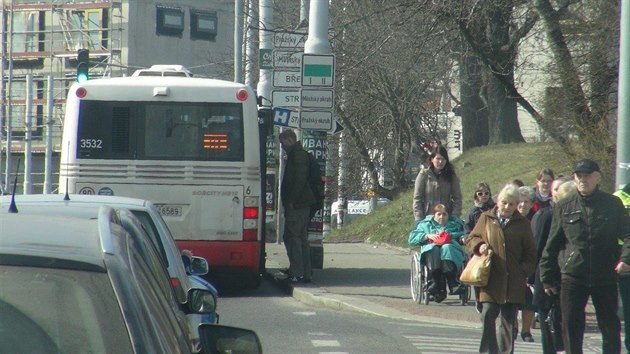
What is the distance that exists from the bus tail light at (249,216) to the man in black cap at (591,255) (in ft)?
19.9

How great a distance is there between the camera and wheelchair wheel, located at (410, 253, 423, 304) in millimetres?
13023

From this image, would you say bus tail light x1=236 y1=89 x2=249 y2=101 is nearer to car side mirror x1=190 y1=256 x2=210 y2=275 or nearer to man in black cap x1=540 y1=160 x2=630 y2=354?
car side mirror x1=190 y1=256 x2=210 y2=275

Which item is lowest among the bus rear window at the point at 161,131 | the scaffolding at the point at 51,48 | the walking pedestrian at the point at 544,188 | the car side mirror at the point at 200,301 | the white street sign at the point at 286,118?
the car side mirror at the point at 200,301

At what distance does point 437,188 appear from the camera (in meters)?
14.0

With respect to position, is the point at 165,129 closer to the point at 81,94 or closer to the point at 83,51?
the point at 81,94

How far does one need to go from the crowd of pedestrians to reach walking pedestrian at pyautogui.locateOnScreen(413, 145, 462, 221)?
3.90 meters

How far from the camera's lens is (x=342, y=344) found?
10555mm

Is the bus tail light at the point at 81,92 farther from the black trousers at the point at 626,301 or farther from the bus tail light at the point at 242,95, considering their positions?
the black trousers at the point at 626,301

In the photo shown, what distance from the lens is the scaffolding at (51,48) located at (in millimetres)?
64312

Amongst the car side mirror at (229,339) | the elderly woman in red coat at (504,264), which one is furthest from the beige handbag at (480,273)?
the car side mirror at (229,339)

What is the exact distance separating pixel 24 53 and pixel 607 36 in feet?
176

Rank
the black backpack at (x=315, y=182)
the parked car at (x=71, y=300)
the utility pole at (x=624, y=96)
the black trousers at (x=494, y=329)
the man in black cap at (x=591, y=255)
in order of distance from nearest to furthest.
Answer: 1. the parked car at (x=71, y=300)
2. the man in black cap at (x=591, y=255)
3. the black trousers at (x=494, y=329)
4. the utility pole at (x=624, y=96)
5. the black backpack at (x=315, y=182)

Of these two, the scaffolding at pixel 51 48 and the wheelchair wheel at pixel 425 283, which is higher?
the scaffolding at pixel 51 48

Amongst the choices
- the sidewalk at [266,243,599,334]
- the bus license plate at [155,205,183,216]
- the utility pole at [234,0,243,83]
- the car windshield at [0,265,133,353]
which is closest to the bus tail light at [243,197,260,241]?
the bus license plate at [155,205,183,216]
